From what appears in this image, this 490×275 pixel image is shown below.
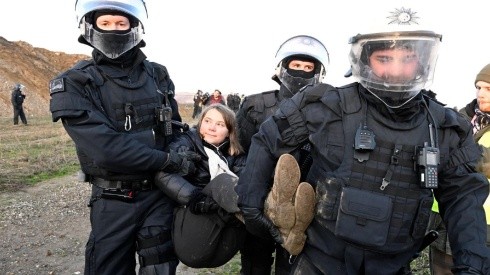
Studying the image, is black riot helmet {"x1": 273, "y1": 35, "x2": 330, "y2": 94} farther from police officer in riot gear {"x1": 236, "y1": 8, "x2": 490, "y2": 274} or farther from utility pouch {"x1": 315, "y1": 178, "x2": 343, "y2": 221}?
utility pouch {"x1": 315, "y1": 178, "x2": 343, "y2": 221}

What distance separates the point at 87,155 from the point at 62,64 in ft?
186

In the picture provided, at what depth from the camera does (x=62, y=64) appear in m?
54.2

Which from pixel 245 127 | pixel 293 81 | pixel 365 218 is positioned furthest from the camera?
pixel 245 127

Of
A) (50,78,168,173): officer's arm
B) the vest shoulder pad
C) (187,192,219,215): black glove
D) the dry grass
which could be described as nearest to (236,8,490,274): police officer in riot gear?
(187,192,219,215): black glove

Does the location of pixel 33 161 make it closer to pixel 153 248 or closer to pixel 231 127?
pixel 231 127

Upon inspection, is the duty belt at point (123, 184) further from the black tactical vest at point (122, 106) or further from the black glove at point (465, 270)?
the black glove at point (465, 270)

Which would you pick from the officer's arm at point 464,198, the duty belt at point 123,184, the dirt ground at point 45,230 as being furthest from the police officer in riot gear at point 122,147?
the dirt ground at point 45,230

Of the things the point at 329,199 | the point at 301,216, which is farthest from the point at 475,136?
the point at 301,216

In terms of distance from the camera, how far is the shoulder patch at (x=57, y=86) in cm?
260

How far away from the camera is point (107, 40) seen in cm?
281

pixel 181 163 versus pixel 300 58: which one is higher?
pixel 300 58

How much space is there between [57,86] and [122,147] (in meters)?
0.53

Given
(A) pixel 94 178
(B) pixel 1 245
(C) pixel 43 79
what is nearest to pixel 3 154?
(B) pixel 1 245

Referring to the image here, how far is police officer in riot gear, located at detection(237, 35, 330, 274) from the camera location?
357 cm
